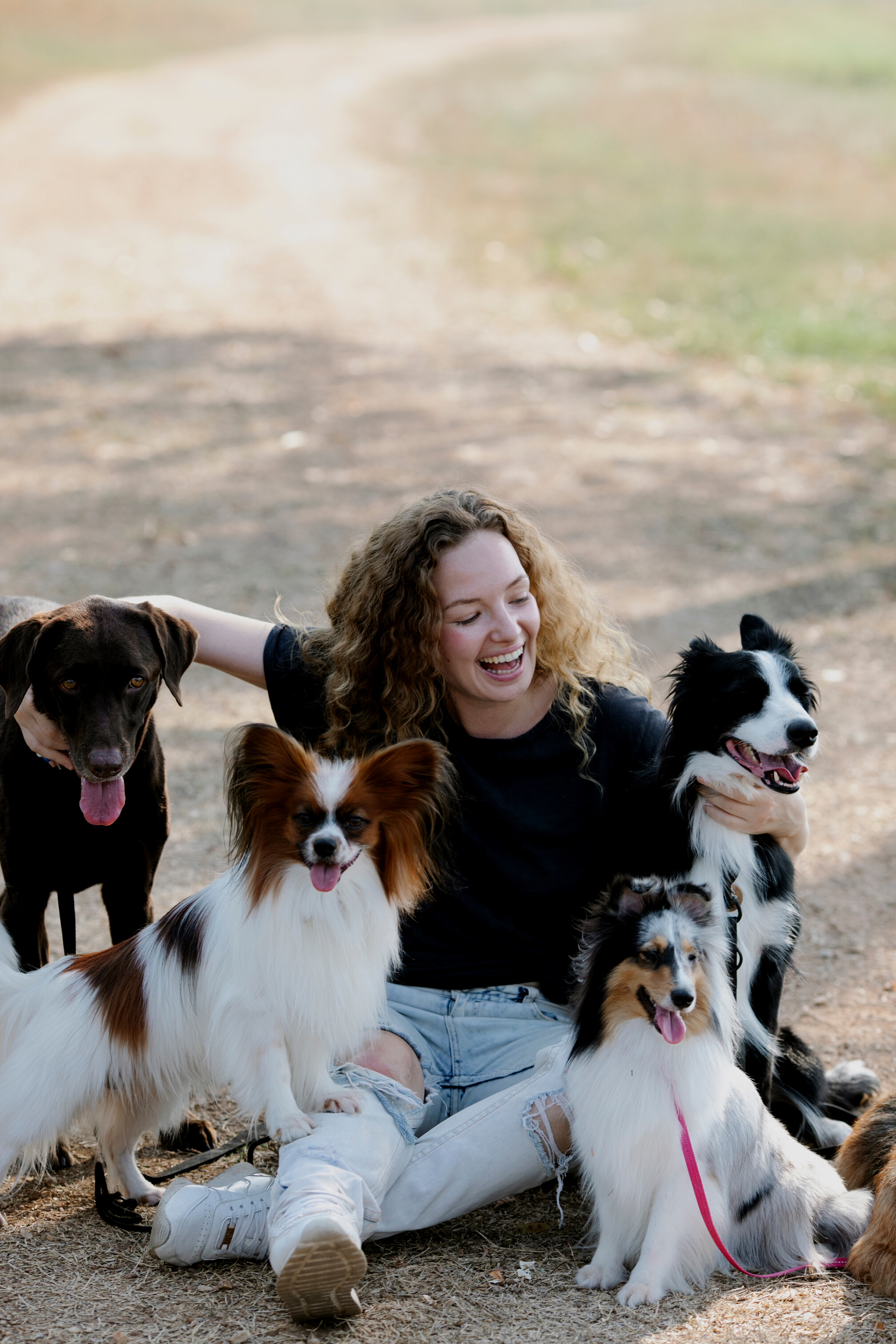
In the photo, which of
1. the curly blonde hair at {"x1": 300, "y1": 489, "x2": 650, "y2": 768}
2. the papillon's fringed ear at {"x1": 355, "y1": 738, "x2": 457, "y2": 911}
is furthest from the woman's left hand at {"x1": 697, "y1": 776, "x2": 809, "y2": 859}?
the papillon's fringed ear at {"x1": 355, "y1": 738, "x2": 457, "y2": 911}

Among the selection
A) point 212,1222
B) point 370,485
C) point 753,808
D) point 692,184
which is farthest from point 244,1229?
point 692,184

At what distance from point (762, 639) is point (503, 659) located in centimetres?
66

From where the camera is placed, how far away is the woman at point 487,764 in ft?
10.6

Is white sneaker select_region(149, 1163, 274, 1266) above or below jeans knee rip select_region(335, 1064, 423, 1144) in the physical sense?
below

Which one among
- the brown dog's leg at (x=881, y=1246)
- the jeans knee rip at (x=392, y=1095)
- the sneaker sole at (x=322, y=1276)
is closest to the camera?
the sneaker sole at (x=322, y=1276)

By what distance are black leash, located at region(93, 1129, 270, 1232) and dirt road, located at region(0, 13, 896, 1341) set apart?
0.06 meters

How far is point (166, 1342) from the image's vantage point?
264cm

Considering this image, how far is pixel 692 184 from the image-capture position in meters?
20.5

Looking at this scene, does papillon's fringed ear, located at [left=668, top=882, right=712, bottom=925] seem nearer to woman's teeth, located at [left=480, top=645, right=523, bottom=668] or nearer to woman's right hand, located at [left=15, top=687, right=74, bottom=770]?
woman's teeth, located at [left=480, top=645, right=523, bottom=668]

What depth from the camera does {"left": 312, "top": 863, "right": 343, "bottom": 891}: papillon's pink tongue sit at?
9.24ft

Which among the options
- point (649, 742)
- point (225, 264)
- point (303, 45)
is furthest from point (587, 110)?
point (649, 742)

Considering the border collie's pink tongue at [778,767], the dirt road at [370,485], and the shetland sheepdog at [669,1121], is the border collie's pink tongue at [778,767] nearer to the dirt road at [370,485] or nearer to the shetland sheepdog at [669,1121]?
the shetland sheepdog at [669,1121]

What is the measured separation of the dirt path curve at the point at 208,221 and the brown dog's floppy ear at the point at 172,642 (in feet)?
29.9

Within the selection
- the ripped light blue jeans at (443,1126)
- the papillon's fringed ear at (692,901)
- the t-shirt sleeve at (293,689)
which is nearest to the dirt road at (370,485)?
the ripped light blue jeans at (443,1126)
